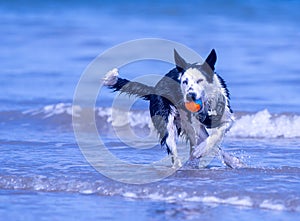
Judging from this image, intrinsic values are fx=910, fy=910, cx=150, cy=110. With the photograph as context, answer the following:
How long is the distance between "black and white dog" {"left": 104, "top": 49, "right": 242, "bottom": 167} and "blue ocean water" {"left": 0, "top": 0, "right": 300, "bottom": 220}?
26 centimetres

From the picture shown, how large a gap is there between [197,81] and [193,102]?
6.7 inches

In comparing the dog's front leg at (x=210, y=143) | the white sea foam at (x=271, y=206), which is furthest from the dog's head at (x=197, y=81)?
the white sea foam at (x=271, y=206)

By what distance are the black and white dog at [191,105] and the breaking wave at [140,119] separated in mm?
2092

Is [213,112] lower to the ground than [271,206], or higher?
higher

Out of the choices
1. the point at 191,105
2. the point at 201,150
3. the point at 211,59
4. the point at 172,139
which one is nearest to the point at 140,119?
the point at 172,139

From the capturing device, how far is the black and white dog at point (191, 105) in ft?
23.9

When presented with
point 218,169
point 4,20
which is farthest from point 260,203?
point 4,20

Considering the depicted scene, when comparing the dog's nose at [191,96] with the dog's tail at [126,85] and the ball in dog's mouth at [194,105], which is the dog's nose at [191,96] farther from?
the dog's tail at [126,85]

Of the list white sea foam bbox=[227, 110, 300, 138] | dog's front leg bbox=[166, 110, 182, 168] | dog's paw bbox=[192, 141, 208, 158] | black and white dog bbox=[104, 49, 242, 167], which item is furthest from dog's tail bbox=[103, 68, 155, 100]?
white sea foam bbox=[227, 110, 300, 138]

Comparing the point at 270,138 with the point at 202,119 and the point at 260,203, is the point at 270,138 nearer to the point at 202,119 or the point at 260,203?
the point at 202,119

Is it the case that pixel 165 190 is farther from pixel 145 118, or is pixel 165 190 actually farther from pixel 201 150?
pixel 145 118

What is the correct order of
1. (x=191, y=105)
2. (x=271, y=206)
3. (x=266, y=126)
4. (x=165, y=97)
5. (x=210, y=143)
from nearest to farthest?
(x=271, y=206) < (x=191, y=105) < (x=210, y=143) < (x=165, y=97) < (x=266, y=126)

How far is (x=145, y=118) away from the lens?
10.8 m

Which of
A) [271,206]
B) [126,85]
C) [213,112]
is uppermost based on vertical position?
[126,85]
